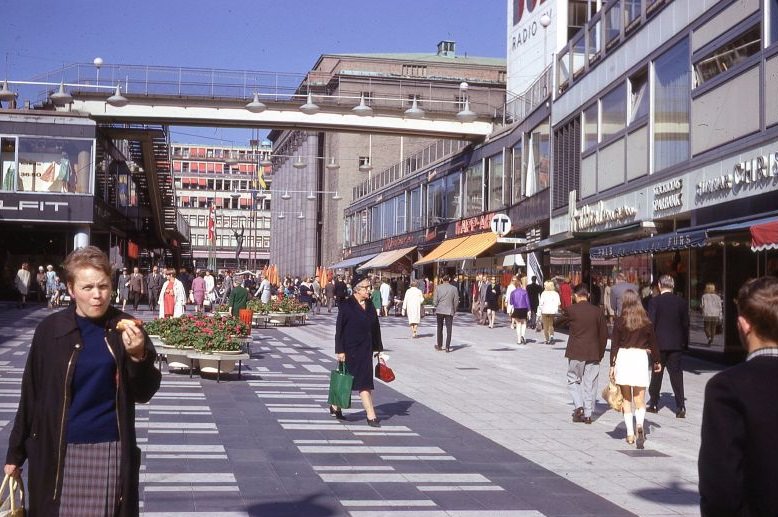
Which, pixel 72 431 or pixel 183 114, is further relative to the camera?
pixel 183 114

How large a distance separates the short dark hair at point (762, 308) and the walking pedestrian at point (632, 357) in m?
7.59

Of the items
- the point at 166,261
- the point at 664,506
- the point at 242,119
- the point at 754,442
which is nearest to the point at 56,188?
the point at 242,119

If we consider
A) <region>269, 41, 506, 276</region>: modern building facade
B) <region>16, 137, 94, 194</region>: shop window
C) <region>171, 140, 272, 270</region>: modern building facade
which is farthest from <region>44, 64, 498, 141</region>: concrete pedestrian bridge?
<region>171, 140, 272, 270</region>: modern building facade

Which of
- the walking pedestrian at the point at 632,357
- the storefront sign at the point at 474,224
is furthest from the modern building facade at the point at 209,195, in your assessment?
the walking pedestrian at the point at 632,357

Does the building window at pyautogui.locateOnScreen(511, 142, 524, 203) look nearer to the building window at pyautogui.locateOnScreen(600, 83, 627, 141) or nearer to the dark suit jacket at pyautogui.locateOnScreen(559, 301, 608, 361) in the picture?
the building window at pyautogui.locateOnScreen(600, 83, 627, 141)

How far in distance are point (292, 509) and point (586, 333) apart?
20.7 ft

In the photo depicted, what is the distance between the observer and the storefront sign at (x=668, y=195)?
23.5m

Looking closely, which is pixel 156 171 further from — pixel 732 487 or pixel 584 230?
pixel 732 487

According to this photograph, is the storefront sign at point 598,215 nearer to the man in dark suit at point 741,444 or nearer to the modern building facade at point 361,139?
the man in dark suit at point 741,444

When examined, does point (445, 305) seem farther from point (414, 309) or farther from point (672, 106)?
point (672, 106)

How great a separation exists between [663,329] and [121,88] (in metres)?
33.7

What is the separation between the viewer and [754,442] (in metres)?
3.55

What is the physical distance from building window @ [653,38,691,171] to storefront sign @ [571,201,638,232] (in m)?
2.36

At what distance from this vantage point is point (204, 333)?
17.0 meters
